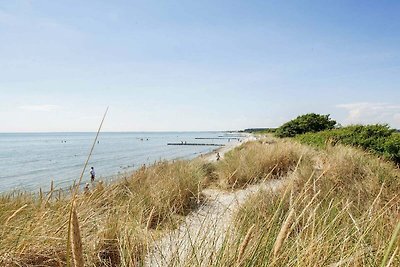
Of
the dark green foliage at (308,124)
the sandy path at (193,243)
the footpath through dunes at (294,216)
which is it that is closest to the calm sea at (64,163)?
the sandy path at (193,243)

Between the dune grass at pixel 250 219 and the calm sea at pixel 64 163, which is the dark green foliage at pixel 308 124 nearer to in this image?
the calm sea at pixel 64 163

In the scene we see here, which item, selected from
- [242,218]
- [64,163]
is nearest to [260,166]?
[242,218]

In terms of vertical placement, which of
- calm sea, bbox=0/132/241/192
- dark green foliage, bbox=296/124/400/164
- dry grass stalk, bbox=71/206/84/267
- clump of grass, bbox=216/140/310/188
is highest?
dry grass stalk, bbox=71/206/84/267

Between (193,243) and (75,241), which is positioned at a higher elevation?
(75,241)

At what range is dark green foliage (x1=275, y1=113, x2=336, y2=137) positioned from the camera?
111 feet

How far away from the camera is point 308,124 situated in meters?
34.3

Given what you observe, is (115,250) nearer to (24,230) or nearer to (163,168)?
(24,230)

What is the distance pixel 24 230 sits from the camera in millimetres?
3191

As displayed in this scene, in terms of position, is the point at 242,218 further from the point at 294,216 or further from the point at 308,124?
the point at 308,124

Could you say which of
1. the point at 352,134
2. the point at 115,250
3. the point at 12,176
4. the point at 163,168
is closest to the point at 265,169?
the point at 163,168

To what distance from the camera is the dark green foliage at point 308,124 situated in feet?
111

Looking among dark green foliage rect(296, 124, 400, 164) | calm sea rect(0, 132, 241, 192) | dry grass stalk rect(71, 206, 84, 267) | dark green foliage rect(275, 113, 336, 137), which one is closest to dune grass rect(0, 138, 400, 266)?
dry grass stalk rect(71, 206, 84, 267)

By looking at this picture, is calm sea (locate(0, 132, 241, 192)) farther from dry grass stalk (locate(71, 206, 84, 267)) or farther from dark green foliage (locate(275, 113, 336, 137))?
dark green foliage (locate(275, 113, 336, 137))

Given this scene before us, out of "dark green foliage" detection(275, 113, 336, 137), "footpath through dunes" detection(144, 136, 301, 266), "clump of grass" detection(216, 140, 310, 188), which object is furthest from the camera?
"dark green foliage" detection(275, 113, 336, 137)
